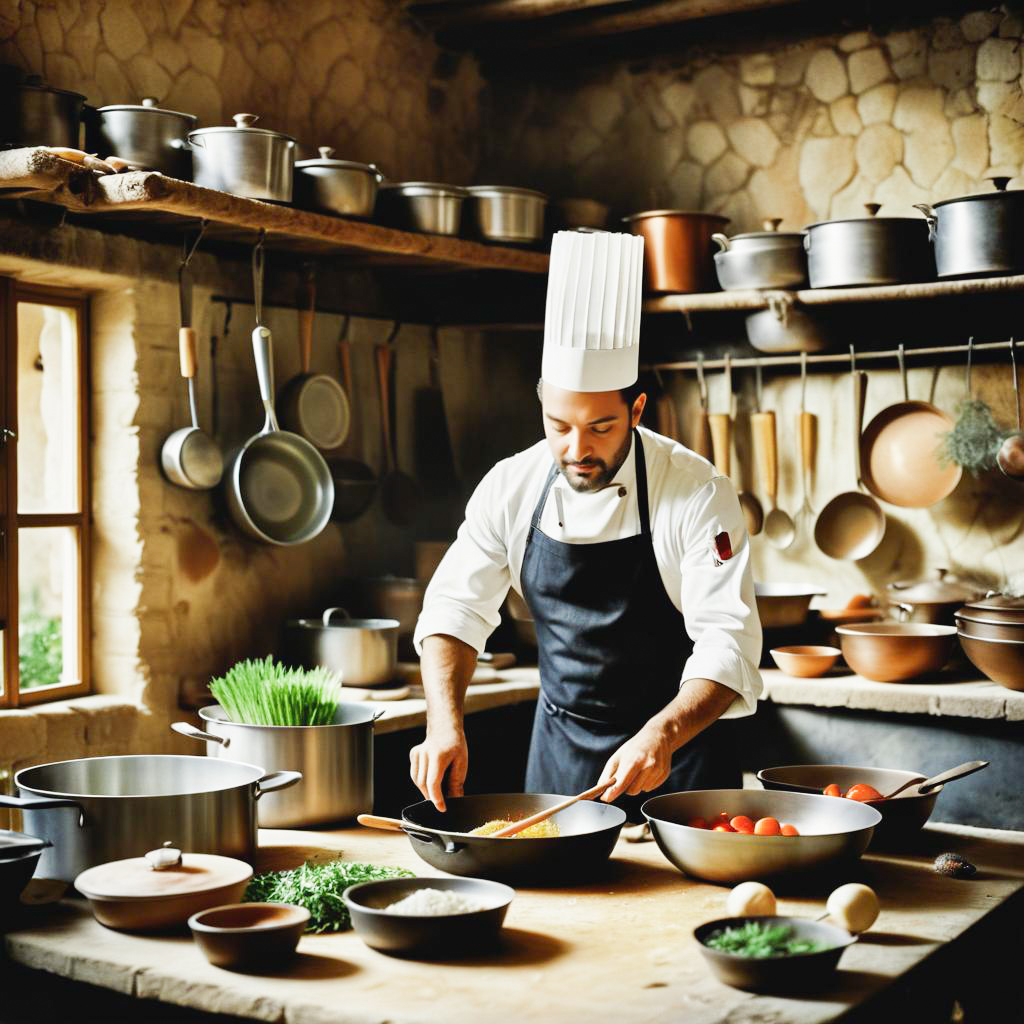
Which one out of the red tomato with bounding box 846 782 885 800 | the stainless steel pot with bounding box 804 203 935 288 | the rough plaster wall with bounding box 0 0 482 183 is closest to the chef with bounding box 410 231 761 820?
the red tomato with bounding box 846 782 885 800

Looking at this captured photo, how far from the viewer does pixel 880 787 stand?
8.18ft

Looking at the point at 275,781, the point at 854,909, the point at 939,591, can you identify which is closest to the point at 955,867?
the point at 854,909

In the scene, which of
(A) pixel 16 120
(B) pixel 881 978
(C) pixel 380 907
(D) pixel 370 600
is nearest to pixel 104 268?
(A) pixel 16 120

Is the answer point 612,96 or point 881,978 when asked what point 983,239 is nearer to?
point 612,96

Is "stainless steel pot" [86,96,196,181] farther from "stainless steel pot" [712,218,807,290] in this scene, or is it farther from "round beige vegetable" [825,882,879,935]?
"round beige vegetable" [825,882,879,935]

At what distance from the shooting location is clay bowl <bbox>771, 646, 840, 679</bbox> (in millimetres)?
4250

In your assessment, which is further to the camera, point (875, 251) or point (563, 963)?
point (875, 251)

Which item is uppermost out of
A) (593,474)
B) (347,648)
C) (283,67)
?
(283,67)

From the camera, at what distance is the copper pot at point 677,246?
4.64 metres

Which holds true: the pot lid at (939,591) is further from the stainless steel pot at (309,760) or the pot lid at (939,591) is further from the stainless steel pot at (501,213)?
the stainless steel pot at (309,760)

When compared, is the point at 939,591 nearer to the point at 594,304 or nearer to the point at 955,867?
the point at 594,304

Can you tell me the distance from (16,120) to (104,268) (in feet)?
1.78

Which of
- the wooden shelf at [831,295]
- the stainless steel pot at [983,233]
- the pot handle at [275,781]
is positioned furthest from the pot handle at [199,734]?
the stainless steel pot at [983,233]

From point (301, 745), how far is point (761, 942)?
1.10 m
